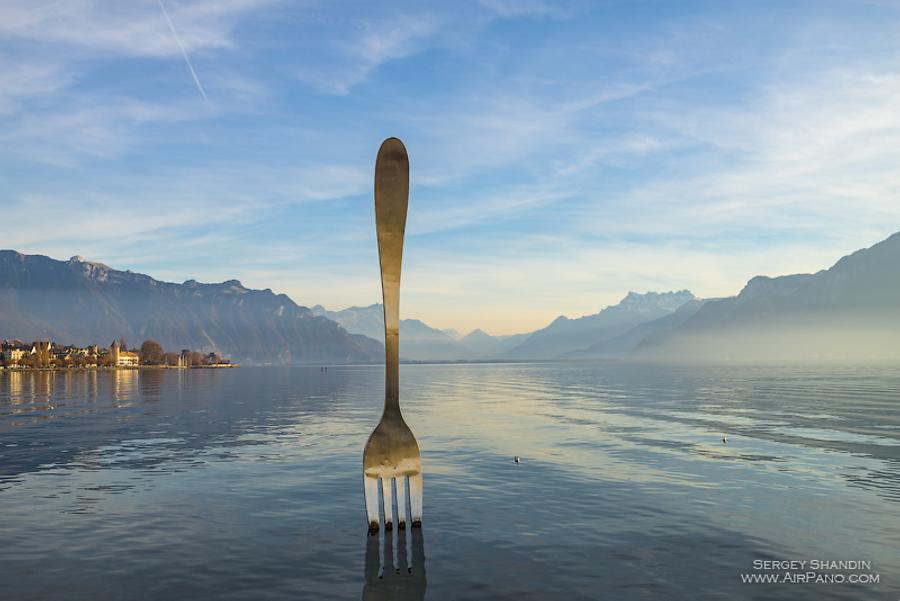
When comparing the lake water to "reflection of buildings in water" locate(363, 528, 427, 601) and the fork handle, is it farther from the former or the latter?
the fork handle

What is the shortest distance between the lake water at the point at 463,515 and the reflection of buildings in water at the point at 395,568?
79mm

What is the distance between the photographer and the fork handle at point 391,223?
60.2 ft

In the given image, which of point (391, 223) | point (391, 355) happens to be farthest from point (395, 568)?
point (391, 223)

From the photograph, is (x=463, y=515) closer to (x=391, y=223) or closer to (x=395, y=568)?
(x=395, y=568)

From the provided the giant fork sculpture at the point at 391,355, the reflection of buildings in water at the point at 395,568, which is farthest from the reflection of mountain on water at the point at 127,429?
the giant fork sculpture at the point at 391,355

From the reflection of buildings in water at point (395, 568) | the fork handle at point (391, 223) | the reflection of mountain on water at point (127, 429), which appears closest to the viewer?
the reflection of buildings in water at point (395, 568)

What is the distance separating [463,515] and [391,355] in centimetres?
925

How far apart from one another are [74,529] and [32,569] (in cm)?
453

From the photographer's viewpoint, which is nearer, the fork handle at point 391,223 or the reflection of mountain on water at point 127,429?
the fork handle at point 391,223

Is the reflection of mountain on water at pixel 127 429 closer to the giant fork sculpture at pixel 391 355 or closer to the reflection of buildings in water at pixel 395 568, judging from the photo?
the reflection of buildings in water at pixel 395 568

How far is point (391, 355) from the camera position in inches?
771

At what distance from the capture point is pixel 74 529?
22.7m

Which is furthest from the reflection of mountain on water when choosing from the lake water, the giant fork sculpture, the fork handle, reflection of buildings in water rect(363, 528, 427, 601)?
the fork handle

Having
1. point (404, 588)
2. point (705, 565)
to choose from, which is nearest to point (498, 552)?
point (404, 588)
